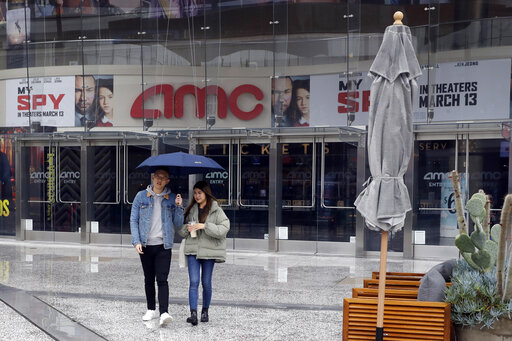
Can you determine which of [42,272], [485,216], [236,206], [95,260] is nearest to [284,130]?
[236,206]

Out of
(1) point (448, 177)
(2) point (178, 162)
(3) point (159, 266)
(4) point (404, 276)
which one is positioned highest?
(2) point (178, 162)

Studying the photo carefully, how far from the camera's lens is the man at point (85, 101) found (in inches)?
706

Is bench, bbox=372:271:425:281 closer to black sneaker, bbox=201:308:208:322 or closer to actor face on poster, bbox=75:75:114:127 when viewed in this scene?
black sneaker, bbox=201:308:208:322

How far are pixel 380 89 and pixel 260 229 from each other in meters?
10.5

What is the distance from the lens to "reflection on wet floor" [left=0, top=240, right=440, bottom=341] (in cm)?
789

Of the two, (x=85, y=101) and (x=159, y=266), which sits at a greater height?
(x=85, y=101)

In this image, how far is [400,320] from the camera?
633 cm

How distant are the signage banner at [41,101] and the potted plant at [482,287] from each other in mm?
13277

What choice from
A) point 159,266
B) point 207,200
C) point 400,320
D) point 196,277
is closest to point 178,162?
point 207,200

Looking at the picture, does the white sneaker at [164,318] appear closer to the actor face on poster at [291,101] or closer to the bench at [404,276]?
the bench at [404,276]

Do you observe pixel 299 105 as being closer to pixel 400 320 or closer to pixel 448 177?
pixel 448 177

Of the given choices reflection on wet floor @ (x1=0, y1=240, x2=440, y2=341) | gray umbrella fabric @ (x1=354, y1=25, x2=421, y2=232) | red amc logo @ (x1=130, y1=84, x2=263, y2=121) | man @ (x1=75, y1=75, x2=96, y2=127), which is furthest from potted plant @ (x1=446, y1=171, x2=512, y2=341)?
man @ (x1=75, y1=75, x2=96, y2=127)

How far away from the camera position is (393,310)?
6359 millimetres

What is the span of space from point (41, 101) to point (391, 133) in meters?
13.9
